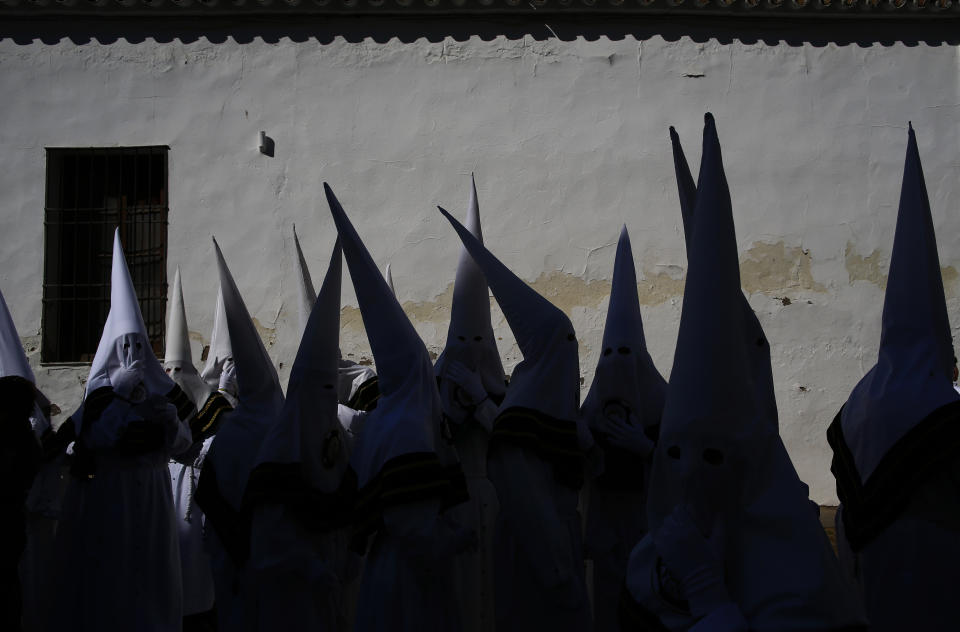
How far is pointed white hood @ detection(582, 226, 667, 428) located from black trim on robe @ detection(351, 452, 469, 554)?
1420 mm

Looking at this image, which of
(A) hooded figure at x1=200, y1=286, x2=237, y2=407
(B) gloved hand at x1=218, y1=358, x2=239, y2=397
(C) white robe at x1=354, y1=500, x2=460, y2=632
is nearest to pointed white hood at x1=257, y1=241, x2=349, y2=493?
(C) white robe at x1=354, y1=500, x2=460, y2=632

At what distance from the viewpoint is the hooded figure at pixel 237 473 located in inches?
166

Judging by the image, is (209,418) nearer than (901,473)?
No

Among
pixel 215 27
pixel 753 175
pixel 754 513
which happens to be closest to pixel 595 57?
pixel 753 175

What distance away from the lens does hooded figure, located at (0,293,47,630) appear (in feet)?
16.4

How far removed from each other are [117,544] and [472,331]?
93.2 inches

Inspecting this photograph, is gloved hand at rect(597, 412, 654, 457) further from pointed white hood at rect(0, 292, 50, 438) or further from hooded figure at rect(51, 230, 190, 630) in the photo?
pointed white hood at rect(0, 292, 50, 438)

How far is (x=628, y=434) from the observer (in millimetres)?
4730

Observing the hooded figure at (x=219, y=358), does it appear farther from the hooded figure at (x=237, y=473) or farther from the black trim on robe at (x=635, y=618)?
the black trim on robe at (x=635, y=618)

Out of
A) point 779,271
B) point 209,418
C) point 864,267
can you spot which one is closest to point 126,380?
point 209,418

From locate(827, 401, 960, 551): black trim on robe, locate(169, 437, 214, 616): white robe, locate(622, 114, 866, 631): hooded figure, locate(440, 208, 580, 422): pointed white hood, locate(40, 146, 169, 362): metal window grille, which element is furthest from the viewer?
locate(40, 146, 169, 362): metal window grille

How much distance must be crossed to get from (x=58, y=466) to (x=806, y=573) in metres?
4.96

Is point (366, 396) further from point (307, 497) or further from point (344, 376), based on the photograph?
point (307, 497)

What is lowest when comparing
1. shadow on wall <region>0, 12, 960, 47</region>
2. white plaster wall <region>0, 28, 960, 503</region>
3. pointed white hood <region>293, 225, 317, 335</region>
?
pointed white hood <region>293, 225, 317, 335</region>
